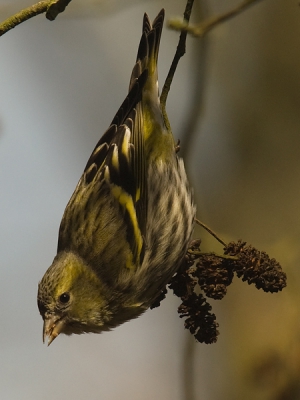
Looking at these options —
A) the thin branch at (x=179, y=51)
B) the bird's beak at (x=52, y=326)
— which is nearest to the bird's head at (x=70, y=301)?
the bird's beak at (x=52, y=326)

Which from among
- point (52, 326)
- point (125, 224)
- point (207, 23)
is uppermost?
point (207, 23)

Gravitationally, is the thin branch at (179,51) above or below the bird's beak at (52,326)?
above

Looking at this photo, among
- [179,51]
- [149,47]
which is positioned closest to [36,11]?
[179,51]

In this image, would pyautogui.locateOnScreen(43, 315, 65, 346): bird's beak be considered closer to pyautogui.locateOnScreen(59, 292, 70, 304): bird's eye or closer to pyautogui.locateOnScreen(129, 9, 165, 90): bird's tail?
pyautogui.locateOnScreen(59, 292, 70, 304): bird's eye

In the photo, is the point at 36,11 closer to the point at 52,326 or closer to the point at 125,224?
the point at 125,224

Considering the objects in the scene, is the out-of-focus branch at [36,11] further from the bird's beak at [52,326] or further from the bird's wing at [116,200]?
the bird's beak at [52,326]

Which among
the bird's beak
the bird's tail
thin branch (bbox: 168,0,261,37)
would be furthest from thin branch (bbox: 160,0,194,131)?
the bird's beak
